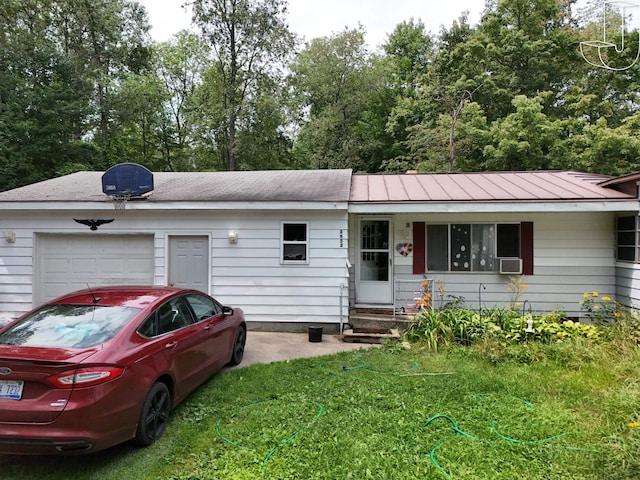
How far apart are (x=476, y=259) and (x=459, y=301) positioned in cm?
102

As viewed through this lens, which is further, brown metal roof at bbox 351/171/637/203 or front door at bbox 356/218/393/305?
front door at bbox 356/218/393/305

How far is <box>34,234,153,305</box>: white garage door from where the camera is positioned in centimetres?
816

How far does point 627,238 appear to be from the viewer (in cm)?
748

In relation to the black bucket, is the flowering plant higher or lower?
higher

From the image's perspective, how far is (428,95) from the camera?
67.8 feet

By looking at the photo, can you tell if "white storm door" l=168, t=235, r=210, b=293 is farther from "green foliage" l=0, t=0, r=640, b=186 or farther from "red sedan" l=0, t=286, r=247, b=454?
"green foliage" l=0, t=0, r=640, b=186

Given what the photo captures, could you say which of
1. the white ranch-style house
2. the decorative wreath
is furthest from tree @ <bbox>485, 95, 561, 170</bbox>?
the decorative wreath

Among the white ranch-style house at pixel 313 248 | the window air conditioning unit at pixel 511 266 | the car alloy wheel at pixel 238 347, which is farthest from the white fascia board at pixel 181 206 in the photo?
the window air conditioning unit at pixel 511 266

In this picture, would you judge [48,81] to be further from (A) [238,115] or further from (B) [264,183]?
(B) [264,183]

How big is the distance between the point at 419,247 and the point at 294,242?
8.96 ft

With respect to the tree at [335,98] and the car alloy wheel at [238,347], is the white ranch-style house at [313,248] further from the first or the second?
the tree at [335,98]

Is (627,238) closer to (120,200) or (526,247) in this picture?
(526,247)

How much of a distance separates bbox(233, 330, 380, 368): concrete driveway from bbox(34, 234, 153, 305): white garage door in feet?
9.81

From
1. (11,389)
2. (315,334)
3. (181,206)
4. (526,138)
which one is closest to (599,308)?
(315,334)
